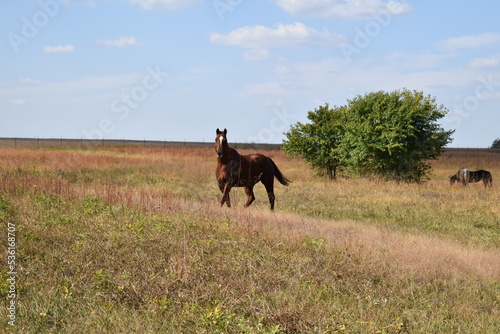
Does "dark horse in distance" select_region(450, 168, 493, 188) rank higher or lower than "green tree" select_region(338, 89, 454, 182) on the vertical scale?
lower

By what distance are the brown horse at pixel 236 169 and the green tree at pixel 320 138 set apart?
638 inches

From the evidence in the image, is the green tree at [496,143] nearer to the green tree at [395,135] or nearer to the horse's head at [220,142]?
the green tree at [395,135]

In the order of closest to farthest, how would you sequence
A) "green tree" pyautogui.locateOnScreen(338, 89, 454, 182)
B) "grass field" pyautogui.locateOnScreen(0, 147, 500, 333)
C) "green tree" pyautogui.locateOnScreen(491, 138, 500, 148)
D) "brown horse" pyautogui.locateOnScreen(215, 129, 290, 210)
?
"grass field" pyautogui.locateOnScreen(0, 147, 500, 333), "brown horse" pyautogui.locateOnScreen(215, 129, 290, 210), "green tree" pyautogui.locateOnScreen(338, 89, 454, 182), "green tree" pyautogui.locateOnScreen(491, 138, 500, 148)

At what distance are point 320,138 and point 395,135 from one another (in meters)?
6.30

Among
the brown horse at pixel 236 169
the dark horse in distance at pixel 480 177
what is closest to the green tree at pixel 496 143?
the dark horse in distance at pixel 480 177

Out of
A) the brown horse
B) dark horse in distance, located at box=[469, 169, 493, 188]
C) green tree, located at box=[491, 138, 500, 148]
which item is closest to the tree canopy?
dark horse in distance, located at box=[469, 169, 493, 188]

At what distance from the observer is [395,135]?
89.9 ft

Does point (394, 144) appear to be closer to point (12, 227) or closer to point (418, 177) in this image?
point (418, 177)

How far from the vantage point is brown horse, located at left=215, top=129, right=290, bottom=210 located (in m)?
14.5

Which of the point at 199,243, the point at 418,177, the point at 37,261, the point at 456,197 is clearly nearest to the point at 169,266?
the point at 199,243

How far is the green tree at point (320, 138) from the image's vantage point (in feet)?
107

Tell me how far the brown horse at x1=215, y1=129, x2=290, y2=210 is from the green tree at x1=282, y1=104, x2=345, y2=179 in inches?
638

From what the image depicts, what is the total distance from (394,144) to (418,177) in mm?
3542

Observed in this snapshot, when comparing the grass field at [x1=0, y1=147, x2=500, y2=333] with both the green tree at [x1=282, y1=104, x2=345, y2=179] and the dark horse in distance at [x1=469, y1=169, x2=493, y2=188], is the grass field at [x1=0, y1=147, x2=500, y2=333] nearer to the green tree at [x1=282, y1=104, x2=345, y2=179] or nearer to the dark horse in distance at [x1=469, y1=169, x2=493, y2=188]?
the dark horse in distance at [x1=469, y1=169, x2=493, y2=188]
